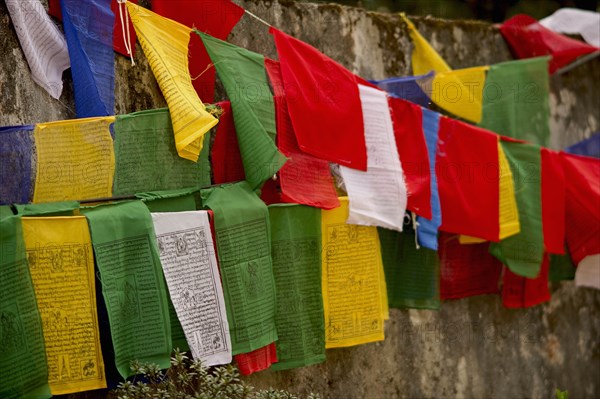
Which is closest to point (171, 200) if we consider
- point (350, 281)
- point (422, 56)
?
point (350, 281)

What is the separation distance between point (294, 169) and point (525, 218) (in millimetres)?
1372

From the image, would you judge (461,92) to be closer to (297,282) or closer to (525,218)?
(525,218)

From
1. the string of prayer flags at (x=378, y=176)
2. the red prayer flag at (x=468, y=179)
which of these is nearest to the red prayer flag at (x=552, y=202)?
the red prayer flag at (x=468, y=179)

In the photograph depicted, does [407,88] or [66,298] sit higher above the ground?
[407,88]

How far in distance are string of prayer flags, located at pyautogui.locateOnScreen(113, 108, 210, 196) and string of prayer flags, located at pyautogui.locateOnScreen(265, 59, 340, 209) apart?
365 millimetres

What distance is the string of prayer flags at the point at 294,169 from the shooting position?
3621 millimetres

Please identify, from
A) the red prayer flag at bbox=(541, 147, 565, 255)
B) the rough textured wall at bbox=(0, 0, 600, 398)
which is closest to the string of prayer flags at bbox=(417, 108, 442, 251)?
the rough textured wall at bbox=(0, 0, 600, 398)

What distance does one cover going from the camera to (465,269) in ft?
15.3

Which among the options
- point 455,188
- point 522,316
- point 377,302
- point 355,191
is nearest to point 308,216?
point 355,191

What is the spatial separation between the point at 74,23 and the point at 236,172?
794mm

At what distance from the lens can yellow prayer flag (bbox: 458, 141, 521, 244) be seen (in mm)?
4402

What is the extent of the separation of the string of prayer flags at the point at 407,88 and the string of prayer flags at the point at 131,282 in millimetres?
1515

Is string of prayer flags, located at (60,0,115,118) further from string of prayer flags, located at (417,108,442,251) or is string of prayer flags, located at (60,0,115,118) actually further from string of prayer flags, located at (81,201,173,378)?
string of prayer flags, located at (417,108,442,251)

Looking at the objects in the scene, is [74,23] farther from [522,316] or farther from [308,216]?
[522,316]
